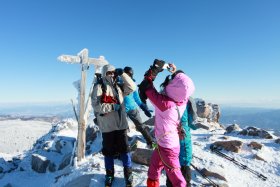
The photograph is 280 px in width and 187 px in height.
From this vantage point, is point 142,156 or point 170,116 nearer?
point 170,116

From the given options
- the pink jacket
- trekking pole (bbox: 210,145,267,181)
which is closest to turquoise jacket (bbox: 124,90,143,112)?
the pink jacket

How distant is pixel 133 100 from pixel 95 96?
2079mm

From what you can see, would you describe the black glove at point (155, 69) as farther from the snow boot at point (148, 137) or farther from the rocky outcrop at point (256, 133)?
the rocky outcrop at point (256, 133)

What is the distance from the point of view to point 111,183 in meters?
5.46

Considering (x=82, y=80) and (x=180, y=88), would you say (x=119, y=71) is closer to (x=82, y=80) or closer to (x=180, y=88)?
(x=180, y=88)

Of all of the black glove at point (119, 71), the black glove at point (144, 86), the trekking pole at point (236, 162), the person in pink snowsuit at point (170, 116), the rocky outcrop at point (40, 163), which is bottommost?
the rocky outcrop at point (40, 163)

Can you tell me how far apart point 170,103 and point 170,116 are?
22 centimetres

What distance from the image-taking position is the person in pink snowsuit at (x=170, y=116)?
4047 mm

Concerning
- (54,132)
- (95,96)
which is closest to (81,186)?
(95,96)

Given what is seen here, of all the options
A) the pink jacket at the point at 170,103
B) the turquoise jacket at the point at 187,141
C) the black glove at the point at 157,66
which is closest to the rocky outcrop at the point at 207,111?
the turquoise jacket at the point at 187,141

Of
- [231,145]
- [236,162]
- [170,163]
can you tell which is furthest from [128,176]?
[231,145]

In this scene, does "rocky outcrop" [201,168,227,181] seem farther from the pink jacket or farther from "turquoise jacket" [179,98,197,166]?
the pink jacket

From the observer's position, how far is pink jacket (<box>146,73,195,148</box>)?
13.3 ft

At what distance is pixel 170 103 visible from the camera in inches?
163
